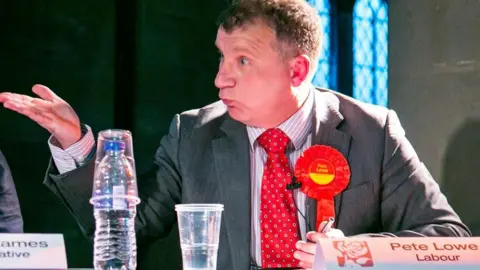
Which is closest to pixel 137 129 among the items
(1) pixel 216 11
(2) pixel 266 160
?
(1) pixel 216 11

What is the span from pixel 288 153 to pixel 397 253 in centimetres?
86

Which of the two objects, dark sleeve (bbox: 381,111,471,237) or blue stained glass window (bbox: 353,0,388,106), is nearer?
dark sleeve (bbox: 381,111,471,237)

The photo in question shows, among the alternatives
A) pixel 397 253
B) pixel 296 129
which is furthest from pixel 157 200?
pixel 397 253

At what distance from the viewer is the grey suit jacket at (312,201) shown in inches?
83.0

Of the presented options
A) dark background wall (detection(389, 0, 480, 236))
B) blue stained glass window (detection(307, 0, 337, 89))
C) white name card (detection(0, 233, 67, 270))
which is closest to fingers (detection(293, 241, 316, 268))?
white name card (detection(0, 233, 67, 270))

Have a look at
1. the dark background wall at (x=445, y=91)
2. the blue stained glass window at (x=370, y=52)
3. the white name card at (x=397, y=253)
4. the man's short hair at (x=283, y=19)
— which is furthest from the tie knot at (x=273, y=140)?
the blue stained glass window at (x=370, y=52)

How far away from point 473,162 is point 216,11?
1.47 m

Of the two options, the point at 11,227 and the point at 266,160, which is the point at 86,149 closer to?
the point at 266,160

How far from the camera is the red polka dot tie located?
2072 mm

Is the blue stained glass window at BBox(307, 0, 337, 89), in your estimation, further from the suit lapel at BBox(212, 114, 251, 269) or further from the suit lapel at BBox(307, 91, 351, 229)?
the suit lapel at BBox(212, 114, 251, 269)

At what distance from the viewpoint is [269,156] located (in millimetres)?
2178

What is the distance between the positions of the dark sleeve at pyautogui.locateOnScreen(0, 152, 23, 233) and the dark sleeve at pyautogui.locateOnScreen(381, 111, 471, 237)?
1.18 metres

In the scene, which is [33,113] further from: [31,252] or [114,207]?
[31,252]

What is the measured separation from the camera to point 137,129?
3.58 metres
